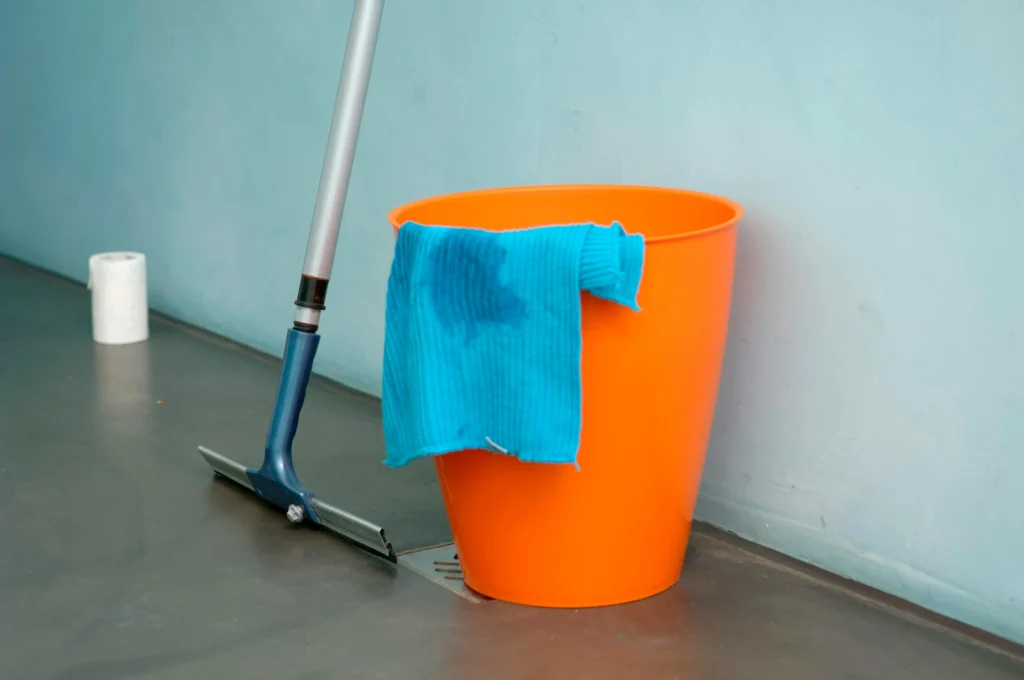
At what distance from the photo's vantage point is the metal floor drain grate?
1.41 meters

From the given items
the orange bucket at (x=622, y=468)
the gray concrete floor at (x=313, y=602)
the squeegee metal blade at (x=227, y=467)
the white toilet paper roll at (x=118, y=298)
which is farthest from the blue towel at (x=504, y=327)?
the white toilet paper roll at (x=118, y=298)

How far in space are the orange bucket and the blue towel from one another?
0.18ft

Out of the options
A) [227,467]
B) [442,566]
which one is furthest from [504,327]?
[227,467]

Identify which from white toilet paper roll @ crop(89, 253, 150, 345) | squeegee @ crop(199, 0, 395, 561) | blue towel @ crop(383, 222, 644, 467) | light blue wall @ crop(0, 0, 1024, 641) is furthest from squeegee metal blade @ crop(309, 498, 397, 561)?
white toilet paper roll @ crop(89, 253, 150, 345)

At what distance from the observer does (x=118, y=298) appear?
2.51 m

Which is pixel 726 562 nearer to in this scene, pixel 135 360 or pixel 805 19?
pixel 805 19

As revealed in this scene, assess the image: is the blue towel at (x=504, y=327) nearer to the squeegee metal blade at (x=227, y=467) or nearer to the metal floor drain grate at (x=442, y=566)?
the metal floor drain grate at (x=442, y=566)

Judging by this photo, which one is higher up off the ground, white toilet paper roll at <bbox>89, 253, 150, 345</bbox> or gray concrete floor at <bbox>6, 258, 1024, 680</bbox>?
white toilet paper roll at <bbox>89, 253, 150, 345</bbox>

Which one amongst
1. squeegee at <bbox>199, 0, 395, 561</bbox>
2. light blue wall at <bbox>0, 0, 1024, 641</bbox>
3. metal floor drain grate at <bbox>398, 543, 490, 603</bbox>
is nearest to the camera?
light blue wall at <bbox>0, 0, 1024, 641</bbox>

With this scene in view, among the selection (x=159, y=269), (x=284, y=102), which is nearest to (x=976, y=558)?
(x=284, y=102)

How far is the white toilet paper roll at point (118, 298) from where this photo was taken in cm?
249

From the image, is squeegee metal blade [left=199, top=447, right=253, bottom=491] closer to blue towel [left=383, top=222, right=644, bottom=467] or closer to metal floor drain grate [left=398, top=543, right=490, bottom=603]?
metal floor drain grate [left=398, top=543, right=490, bottom=603]

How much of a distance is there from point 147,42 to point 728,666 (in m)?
2.12

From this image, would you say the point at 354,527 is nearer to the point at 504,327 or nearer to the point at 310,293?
the point at 310,293
